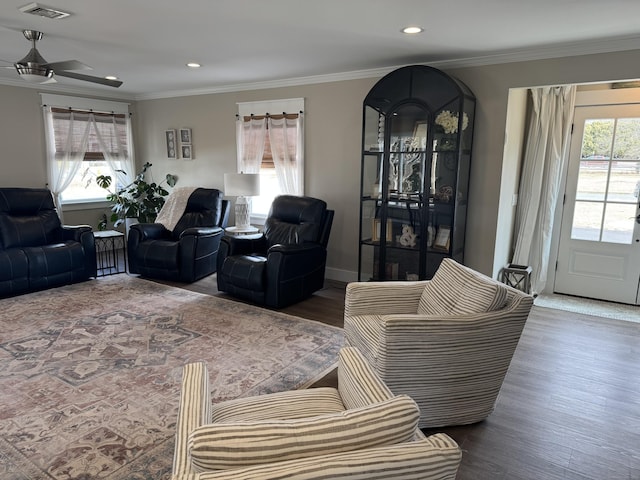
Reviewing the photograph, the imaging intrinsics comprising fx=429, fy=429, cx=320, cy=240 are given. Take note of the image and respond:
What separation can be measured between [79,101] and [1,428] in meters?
5.06

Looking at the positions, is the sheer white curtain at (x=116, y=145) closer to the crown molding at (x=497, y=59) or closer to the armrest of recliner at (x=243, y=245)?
the crown molding at (x=497, y=59)

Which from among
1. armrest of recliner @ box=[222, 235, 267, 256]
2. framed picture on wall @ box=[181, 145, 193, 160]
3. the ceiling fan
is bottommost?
armrest of recliner @ box=[222, 235, 267, 256]

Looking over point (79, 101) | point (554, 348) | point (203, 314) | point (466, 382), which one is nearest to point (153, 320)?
point (203, 314)

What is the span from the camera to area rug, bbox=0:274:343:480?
210 centimetres

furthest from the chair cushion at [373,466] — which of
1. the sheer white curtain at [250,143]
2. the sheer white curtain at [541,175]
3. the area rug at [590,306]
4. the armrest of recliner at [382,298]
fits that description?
the sheer white curtain at [250,143]

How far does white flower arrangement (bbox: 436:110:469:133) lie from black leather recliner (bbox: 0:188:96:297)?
4023 mm

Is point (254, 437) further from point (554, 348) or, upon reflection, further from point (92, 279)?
point (92, 279)

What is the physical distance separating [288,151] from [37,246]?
306cm

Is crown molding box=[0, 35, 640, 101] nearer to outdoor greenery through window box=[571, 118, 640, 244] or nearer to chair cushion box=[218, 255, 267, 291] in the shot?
outdoor greenery through window box=[571, 118, 640, 244]

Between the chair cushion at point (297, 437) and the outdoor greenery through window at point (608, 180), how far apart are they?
433 centimetres

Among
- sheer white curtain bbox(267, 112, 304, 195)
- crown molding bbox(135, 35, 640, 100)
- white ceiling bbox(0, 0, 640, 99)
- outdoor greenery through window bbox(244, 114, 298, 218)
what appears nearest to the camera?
white ceiling bbox(0, 0, 640, 99)

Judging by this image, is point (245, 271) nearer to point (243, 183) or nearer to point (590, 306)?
point (243, 183)

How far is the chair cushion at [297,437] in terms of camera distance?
97 cm

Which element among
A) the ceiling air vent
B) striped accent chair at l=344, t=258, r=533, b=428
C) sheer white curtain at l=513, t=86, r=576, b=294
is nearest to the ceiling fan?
the ceiling air vent
